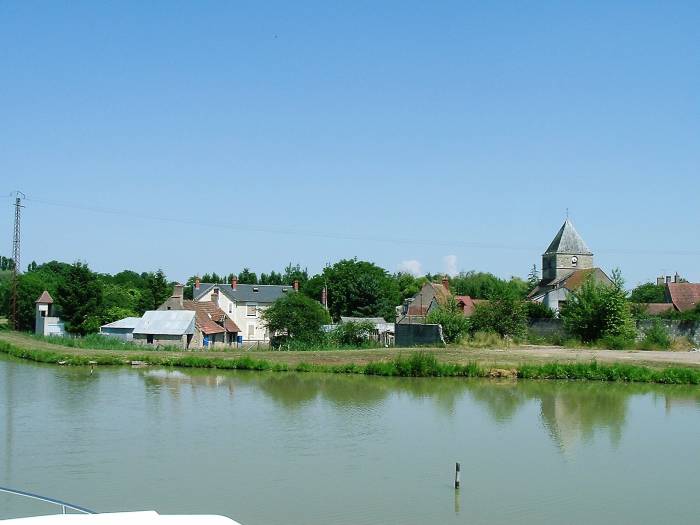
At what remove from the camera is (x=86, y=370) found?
121ft

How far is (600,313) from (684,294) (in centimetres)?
2179

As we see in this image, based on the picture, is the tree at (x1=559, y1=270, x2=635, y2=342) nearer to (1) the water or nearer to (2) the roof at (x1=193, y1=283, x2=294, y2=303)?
(1) the water

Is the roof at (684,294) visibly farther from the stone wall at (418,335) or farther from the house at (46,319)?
the house at (46,319)

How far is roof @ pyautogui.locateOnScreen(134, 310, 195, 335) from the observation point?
49.4 metres

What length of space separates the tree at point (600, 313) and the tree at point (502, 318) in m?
2.96

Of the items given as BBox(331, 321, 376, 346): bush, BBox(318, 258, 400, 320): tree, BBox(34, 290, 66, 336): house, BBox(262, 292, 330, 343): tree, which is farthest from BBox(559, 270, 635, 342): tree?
BBox(34, 290, 66, 336): house

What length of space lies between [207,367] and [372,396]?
1292 centimetres

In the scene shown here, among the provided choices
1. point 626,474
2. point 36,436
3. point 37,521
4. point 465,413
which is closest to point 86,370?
point 36,436

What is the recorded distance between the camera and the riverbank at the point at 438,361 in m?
34.3

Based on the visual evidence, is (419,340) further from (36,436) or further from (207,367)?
(36,436)

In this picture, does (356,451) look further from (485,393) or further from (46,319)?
(46,319)

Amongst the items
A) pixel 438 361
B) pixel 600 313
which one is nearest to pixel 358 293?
pixel 600 313

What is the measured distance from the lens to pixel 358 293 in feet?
242

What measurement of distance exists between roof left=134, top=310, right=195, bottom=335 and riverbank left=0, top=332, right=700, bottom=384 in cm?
562
